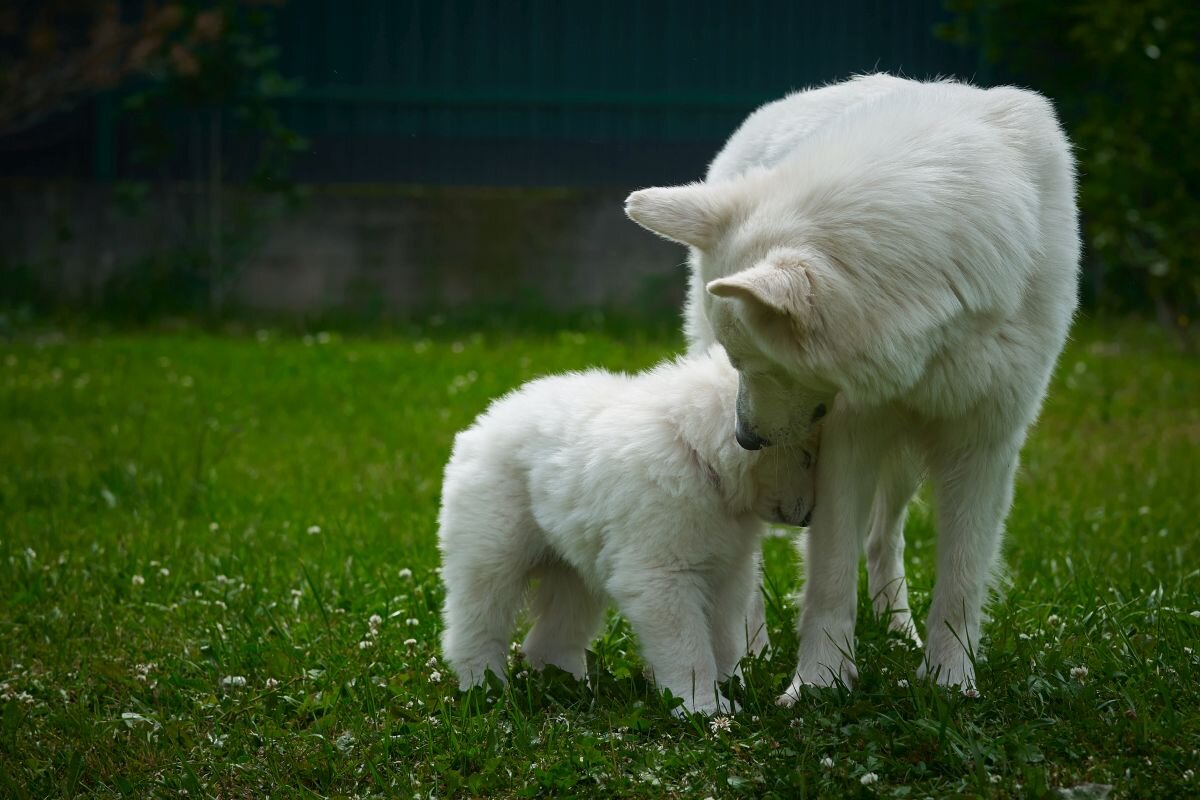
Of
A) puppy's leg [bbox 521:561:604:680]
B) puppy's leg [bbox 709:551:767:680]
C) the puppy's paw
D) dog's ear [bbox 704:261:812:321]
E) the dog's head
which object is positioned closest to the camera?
dog's ear [bbox 704:261:812:321]

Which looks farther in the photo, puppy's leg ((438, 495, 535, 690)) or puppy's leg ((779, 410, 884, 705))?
puppy's leg ((438, 495, 535, 690))

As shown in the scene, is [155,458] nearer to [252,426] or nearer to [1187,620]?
[252,426]

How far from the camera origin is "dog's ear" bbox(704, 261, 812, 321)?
2943 mm

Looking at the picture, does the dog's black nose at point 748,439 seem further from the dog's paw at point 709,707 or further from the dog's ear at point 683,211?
the dog's paw at point 709,707

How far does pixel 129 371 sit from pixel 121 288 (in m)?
2.62

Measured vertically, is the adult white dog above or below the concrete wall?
above

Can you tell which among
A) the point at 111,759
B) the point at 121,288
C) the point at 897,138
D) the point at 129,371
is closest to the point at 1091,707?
the point at 897,138

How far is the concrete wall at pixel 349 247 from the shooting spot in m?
11.4

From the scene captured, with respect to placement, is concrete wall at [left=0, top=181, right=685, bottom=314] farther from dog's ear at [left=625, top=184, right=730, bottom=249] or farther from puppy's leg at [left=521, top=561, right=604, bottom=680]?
dog's ear at [left=625, top=184, right=730, bottom=249]

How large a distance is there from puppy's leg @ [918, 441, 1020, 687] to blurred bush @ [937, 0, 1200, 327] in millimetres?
6366

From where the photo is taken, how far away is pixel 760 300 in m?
2.98

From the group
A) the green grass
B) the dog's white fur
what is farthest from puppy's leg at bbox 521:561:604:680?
the green grass

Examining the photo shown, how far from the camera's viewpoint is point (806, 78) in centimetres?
1129

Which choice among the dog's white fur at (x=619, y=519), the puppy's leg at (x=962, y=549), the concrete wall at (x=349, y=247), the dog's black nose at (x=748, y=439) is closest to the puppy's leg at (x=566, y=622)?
the dog's white fur at (x=619, y=519)
